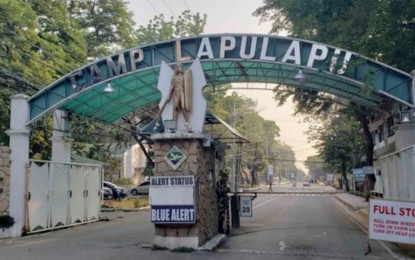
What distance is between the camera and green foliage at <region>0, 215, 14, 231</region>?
45.1ft

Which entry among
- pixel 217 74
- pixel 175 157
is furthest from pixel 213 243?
pixel 217 74

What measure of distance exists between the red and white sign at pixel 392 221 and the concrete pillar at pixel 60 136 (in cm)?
1143

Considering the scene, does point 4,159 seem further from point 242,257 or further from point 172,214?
point 242,257

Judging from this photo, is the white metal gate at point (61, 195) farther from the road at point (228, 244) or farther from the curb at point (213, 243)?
the curb at point (213, 243)

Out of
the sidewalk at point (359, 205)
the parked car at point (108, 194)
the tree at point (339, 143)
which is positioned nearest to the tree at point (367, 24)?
the sidewalk at point (359, 205)

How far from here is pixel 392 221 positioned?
10.7 metres

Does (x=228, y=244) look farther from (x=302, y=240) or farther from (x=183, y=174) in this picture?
(x=183, y=174)

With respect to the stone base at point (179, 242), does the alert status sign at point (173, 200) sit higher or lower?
higher

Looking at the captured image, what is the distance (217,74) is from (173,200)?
7.15 metres

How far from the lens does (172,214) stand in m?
11.0

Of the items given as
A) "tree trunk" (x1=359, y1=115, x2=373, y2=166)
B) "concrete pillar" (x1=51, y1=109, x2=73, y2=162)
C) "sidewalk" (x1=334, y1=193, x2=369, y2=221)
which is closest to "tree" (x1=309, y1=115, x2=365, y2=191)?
"sidewalk" (x1=334, y1=193, x2=369, y2=221)

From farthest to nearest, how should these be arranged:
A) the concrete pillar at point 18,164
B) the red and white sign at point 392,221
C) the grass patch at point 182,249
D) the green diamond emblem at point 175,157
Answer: the concrete pillar at point 18,164 < the green diamond emblem at point 175,157 < the grass patch at point 182,249 < the red and white sign at point 392,221

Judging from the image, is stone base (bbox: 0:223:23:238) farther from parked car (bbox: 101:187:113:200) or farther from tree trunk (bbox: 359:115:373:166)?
parked car (bbox: 101:187:113:200)

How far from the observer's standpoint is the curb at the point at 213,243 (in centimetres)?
1110
